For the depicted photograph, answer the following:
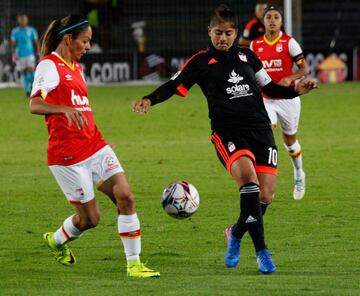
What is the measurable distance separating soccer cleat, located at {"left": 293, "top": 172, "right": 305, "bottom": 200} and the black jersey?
444 centimetres

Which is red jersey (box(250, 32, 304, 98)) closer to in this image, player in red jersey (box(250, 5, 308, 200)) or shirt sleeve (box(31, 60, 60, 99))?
player in red jersey (box(250, 5, 308, 200))

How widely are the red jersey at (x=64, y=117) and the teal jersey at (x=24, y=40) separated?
22.9 meters

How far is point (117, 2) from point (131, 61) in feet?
10.6

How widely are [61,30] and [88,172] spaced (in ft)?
3.89

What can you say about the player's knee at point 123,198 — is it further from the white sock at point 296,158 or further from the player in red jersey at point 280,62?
the player in red jersey at point 280,62

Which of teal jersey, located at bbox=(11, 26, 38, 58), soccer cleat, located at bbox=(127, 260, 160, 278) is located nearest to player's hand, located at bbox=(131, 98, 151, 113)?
soccer cleat, located at bbox=(127, 260, 160, 278)

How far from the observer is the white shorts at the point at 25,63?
103 ft

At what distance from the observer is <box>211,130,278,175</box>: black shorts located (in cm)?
955

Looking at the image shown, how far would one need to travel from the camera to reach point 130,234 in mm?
9031

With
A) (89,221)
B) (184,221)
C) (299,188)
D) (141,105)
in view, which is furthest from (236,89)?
(299,188)

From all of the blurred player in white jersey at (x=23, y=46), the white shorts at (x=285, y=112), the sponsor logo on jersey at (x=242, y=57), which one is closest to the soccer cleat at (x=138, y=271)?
the sponsor logo on jersey at (x=242, y=57)

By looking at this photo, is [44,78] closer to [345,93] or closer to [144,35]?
[345,93]

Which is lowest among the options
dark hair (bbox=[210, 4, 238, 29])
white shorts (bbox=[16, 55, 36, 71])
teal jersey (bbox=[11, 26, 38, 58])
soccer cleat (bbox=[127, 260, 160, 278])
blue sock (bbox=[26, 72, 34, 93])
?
blue sock (bbox=[26, 72, 34, 93])

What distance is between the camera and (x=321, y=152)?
19266mm
